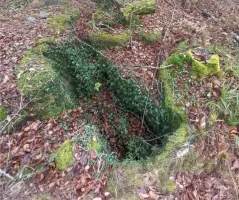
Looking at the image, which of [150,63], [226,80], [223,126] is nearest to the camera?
[223,126]

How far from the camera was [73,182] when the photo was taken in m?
2.98

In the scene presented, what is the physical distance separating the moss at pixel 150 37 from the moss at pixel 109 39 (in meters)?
0.35

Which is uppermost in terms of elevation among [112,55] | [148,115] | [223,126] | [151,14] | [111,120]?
[151,14]

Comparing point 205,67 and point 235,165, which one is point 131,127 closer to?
point 205,67

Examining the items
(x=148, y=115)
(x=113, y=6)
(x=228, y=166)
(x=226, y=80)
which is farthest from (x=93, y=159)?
(x=113, y=6)

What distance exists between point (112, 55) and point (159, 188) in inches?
119

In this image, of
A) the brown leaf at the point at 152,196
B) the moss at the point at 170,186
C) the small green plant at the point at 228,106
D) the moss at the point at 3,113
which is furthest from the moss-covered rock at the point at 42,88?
the small green plant at the point at 228,106

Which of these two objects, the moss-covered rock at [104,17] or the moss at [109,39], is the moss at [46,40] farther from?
the moss-covered rock at [104,17]

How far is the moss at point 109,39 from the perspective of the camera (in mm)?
4992

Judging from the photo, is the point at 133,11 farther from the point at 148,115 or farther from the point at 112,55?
the point at 148,115

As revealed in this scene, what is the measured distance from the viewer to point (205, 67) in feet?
12.2

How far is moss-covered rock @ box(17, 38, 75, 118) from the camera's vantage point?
382 centimetres

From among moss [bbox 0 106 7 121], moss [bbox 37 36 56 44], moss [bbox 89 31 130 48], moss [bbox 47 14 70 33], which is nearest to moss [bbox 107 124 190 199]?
moss [bbox 0 106 7 121]

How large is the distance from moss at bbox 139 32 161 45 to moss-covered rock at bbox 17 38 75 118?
2.13 metres
